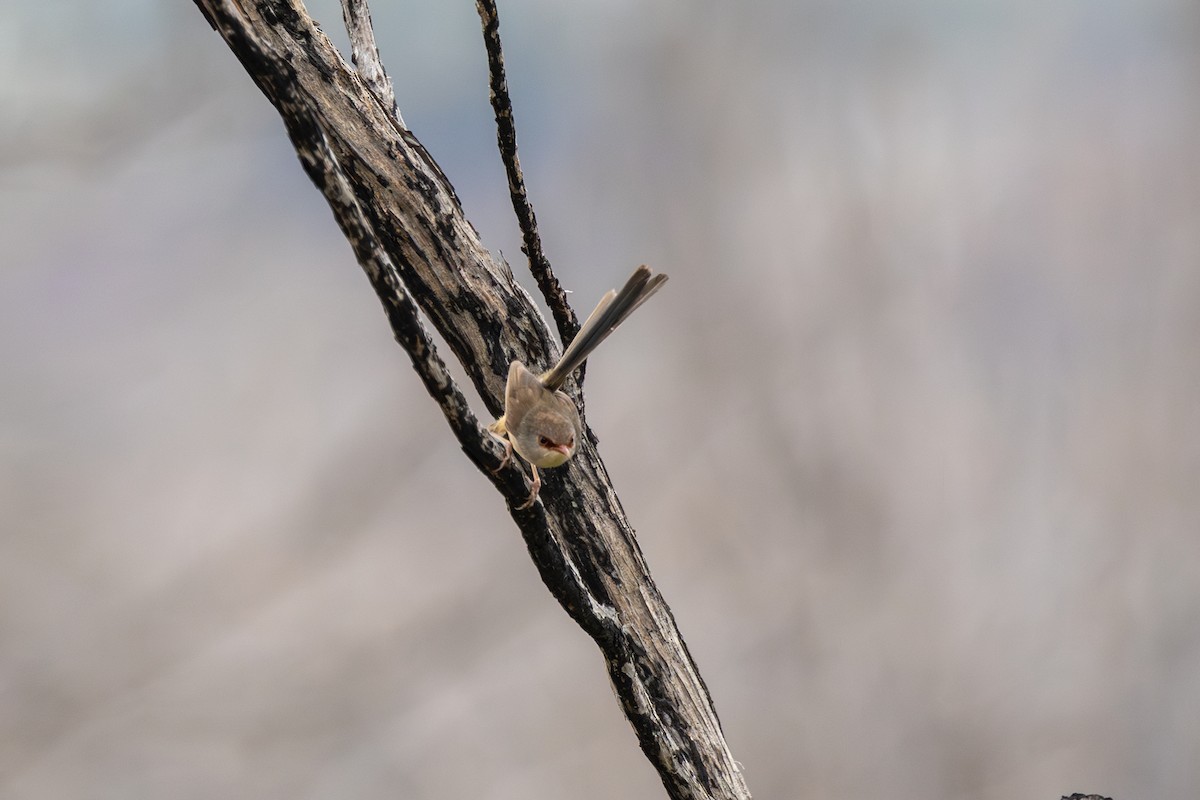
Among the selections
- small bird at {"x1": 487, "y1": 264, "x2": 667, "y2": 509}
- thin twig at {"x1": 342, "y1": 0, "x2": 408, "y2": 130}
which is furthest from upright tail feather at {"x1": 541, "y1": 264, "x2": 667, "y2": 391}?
thin twig at {"x1": 342, "y1": 0, "x2": 408, "y2": 130}

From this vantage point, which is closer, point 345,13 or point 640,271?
point 640,271

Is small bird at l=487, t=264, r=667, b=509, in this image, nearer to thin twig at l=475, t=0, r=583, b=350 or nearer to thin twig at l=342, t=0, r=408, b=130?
thin twig at l=475, t=0, r=583, b=350

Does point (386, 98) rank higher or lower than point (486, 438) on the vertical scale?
higher

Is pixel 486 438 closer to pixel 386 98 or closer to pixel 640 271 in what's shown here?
pixel 640 271

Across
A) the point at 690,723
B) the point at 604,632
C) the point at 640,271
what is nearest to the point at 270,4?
the point at 640,271

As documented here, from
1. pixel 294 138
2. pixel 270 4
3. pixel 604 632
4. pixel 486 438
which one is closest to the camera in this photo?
pixel 294 138

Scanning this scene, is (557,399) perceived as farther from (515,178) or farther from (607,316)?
(515,178)

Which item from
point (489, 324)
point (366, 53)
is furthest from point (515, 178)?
point (366, 53)
